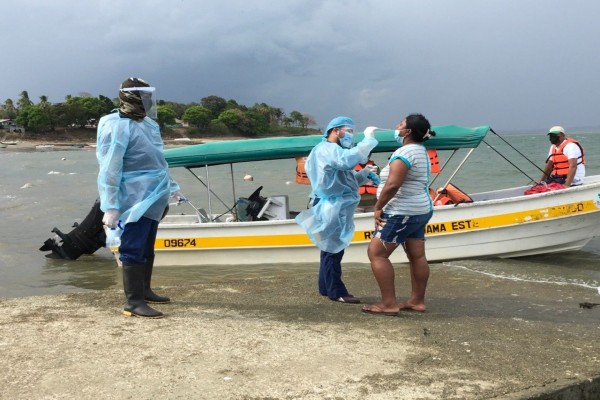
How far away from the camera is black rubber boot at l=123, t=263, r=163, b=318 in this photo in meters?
4.56

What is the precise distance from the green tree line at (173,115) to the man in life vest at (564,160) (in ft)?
316

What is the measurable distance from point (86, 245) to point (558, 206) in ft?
25.1

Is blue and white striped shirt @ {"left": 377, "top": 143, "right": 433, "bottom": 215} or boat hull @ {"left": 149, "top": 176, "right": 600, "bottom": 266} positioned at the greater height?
blue and white striped shirt @ {"left": 377, "top": 143, "right": 433, "bottom": 215}

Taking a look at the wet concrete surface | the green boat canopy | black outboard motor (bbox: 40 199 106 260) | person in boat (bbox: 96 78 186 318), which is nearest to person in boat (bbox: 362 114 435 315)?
the wet concrete surface

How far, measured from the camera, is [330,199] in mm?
5238

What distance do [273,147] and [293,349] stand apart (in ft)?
17.7

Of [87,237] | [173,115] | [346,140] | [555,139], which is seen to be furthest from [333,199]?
[173,115]

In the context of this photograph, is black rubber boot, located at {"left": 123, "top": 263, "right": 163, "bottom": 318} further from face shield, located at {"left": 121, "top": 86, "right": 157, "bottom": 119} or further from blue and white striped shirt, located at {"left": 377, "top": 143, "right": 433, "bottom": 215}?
blue and white striped shirt, located at {"left": 377, "top": 143, "right": 433, "bottom": 215}

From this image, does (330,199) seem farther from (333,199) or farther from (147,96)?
(147,96)

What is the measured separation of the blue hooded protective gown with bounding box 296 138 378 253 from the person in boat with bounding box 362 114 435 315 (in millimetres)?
493

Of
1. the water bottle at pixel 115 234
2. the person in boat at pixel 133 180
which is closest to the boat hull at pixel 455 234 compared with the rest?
the water bottle at pixel 115 234

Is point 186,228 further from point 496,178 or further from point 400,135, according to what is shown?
point 496,178

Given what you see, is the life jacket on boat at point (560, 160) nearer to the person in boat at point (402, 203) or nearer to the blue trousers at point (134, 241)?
the person in boat at point (402, 203)

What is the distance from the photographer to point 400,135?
468 cm
